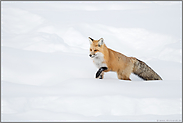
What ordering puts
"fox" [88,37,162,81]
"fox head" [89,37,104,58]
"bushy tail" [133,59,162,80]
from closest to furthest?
"fox head" [89,37,104,58] → "fox" [88,37,162,81] → "bushy tail" [133,59,162,80]

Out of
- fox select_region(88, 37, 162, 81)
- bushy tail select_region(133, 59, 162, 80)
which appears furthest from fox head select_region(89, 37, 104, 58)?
bushy tail select_region(133, 59, 162, 80)

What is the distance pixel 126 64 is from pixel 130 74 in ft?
1.12

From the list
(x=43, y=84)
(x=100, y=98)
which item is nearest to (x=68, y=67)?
(x=43, y=84)

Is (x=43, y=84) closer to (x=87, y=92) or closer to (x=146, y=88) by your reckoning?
(x=87, y=92)

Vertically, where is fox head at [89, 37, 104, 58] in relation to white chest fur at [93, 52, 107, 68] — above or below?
above

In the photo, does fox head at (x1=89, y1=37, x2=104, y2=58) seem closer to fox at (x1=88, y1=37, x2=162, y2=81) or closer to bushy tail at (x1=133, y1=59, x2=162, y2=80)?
fox at (x1=88, y1=37, x2=162, y2=81)

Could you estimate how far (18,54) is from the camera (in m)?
6.84

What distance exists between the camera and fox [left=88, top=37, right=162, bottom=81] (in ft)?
18.2

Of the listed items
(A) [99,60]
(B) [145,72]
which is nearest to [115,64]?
(A) [99,60]

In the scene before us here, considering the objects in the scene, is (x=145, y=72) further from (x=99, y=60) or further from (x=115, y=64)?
(x=99, y=60)

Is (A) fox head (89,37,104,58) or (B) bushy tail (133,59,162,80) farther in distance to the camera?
(B) bushy tail (133,59,162,80)

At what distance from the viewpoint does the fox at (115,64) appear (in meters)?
5.54

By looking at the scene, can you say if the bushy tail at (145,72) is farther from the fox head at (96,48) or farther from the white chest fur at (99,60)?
the fox head at (96,48)

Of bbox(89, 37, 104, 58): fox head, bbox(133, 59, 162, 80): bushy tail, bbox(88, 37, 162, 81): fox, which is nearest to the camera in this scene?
bbox(89, 37, 104, 58): fox head
